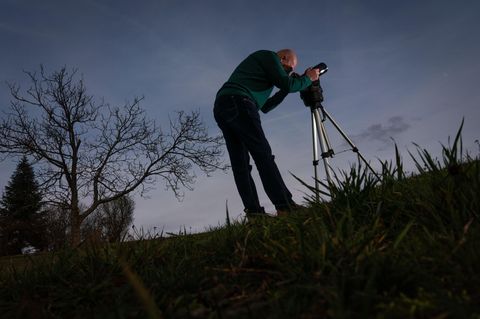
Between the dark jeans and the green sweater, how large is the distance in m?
0.17

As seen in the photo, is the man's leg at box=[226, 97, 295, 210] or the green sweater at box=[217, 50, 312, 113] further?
the green sweater at box=[217, 50, 312, 113]

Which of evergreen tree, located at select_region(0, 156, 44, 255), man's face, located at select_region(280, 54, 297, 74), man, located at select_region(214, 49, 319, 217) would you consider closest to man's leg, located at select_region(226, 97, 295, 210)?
man, located at select_region(214, 49, 319, 217)

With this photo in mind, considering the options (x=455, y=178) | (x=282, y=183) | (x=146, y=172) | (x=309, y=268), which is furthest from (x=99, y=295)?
(x=146, y=172)

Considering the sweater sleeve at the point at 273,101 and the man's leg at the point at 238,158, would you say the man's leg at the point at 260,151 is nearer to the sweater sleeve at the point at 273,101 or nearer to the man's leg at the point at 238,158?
the man's leg at the point at 238,158

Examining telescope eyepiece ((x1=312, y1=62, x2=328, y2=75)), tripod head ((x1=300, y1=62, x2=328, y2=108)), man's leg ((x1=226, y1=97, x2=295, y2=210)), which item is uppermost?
telescope eyepiece ((x1=312, y1=62, x2=328, y2=75))

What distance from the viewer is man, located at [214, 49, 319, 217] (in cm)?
370

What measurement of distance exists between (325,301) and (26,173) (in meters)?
35.7

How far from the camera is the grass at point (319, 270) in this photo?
3.33ft

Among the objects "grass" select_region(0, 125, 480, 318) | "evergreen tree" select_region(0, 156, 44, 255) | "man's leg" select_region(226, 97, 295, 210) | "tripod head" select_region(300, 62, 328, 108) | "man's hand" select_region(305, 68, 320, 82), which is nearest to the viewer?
"grass" select_region(0, 125, 480, 318)

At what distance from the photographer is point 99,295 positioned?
1.59 meters

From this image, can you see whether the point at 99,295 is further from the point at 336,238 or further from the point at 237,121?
the point at 237,121

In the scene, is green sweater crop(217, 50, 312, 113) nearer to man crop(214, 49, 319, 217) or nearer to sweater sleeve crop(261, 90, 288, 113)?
man crop(214, 49, 319, 217)

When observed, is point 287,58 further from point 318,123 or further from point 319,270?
point 319,270

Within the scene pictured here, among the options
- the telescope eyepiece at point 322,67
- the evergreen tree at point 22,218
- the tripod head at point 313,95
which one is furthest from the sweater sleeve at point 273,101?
the evergreen tree at point 22,218
